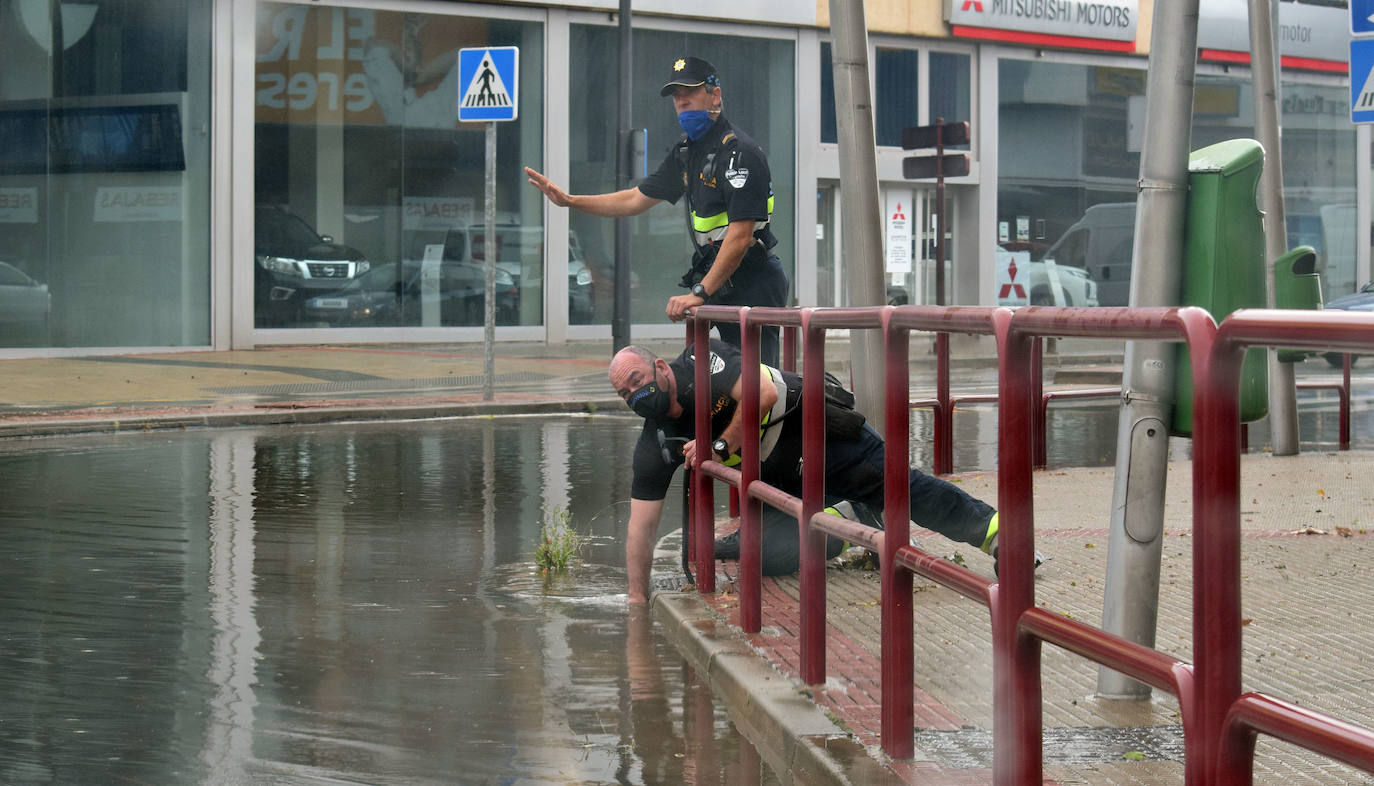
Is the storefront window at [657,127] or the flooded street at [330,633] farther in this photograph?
the storefront window at [657,127]

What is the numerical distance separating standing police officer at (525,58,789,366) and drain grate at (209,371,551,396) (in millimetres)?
8838

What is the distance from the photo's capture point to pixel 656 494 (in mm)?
6633

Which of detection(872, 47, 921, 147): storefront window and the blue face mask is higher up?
detection(872, 47, 921, 147): storefront window

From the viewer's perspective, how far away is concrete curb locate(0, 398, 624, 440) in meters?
12.9

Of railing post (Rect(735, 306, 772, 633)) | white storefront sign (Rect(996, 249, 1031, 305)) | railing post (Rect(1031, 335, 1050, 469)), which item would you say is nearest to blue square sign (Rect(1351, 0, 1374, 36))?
railing post (Rect(1031, 335, 1050, 469))

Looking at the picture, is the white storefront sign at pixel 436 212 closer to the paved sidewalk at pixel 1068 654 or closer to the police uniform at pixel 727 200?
the paved sidewalk at pixel 1068 654

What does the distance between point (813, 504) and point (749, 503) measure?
73cm

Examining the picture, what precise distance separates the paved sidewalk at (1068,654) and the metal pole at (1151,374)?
0.93 ft

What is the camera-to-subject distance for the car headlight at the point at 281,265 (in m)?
21.9

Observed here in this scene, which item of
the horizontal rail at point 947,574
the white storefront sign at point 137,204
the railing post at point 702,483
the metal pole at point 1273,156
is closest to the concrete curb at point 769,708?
the railing post at point 702,483

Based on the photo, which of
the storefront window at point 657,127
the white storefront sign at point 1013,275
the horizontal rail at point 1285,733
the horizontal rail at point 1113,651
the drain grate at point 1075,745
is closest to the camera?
the horizontal rail at point 1285,733

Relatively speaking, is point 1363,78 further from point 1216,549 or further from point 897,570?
point 1216,549

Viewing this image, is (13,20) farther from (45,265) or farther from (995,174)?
(995,174)

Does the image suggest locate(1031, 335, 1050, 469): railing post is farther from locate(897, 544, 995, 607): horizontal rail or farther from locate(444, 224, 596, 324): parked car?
locate(444, 224, 596, 324): parked car
